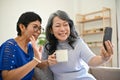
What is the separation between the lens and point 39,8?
493cm

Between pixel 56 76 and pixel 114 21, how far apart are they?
11.4 feet

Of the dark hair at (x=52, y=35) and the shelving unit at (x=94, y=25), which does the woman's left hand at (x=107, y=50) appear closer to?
the dark hair at (x=52, y=35)

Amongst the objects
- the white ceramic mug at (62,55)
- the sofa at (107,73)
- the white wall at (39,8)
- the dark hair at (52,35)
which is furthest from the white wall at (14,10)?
the white ceramic mug at (62,55)

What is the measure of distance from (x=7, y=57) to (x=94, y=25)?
4042 millimetres

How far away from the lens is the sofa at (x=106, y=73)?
1.96 metres

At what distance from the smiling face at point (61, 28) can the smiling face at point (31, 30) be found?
0.44 ft

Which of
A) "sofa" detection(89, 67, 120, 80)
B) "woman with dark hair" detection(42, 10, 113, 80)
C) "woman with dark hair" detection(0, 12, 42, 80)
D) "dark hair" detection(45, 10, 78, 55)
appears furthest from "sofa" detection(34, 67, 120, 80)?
"woman with dark hair" detection(0, 12, 42, 80)

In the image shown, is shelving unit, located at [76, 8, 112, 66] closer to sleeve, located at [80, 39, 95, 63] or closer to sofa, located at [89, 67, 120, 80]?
sofa, located at [89, 67, 120, 80]

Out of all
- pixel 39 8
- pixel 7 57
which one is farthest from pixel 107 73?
pixel 39 8

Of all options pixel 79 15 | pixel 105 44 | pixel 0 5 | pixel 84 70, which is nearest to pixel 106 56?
pixel 105 44

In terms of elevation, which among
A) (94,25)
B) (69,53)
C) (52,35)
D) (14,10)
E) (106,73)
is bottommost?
(106,73)

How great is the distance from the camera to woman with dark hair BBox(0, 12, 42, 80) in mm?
1183

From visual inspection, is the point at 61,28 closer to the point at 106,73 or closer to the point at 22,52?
the point at 22,52

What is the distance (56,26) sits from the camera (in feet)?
4.64
